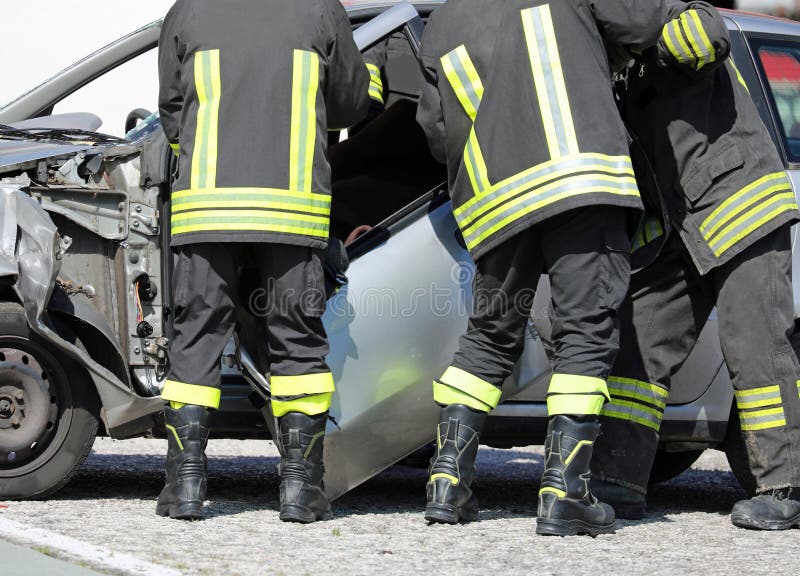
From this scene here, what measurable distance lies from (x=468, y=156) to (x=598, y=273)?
21.3 inches

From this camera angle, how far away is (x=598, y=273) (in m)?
4.02

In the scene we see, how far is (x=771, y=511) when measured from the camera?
4289mm

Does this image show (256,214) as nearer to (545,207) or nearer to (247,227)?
(247,227)

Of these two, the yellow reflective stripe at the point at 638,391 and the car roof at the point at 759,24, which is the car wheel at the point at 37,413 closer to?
the yellow reflective stripe at the point at 638,391

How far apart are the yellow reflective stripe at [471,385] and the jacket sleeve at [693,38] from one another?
1174 mm

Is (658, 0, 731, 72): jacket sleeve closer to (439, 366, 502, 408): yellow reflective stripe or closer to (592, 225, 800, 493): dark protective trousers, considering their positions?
(592, 225, 800, 493): dark protective trousers

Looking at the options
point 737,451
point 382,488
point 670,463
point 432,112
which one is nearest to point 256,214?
point 432,112

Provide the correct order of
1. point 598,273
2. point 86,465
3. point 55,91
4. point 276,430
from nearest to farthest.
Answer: point 598,273, point 276,430, point 55,91, point 86,465

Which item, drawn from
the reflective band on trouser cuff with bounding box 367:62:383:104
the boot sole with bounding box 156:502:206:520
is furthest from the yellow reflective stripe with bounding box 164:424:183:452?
the reflective band on trouser cuff with bounding box 367:62:383:104

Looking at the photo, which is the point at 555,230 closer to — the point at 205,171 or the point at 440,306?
the point at 440,306

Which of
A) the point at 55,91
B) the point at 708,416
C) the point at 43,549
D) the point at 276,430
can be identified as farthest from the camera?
the point at 55,91

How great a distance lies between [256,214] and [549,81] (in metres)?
0.97

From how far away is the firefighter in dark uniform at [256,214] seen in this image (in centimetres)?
407

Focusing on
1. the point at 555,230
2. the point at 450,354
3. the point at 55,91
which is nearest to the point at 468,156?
the point at 555,230
